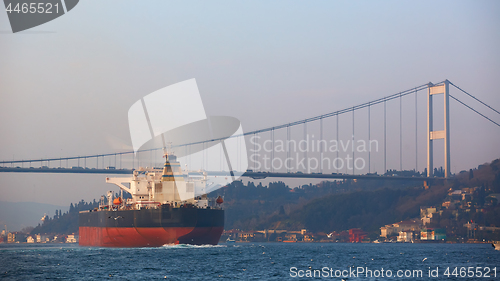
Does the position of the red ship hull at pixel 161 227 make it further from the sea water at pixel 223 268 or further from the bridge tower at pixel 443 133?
the bridge tower at pixel 443 133

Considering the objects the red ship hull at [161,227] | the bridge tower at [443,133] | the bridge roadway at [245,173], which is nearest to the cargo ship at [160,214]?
the red ship hull at [161,227]

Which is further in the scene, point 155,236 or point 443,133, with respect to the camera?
A: point 443,133

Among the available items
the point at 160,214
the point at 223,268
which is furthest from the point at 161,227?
the point at 223,268

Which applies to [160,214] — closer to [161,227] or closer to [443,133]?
[161,227]

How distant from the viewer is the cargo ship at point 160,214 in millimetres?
58469

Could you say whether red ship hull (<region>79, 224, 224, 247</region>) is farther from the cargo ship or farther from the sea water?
the sea water

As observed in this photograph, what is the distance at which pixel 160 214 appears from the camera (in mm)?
58094

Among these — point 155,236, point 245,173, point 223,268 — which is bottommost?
point 223,268

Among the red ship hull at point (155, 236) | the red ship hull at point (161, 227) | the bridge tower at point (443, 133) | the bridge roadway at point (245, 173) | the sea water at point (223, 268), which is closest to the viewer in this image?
the sea water at point (223, 268)

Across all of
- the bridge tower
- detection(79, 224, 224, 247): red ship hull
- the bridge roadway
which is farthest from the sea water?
the bridge tower

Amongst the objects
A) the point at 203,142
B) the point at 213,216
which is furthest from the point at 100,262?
the point at 203,142

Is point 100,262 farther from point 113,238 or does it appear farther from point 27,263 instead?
point 113,238

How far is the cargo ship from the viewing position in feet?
192

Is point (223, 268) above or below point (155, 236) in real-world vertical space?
below
